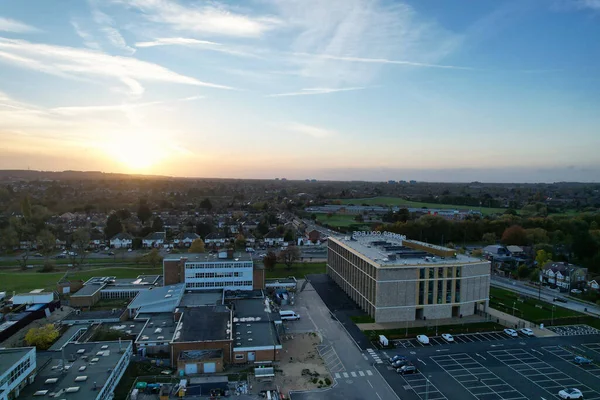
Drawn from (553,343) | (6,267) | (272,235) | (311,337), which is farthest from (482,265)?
(6,267)

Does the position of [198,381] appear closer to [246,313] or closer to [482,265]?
[246,313]

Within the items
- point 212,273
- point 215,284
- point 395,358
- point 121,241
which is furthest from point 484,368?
point 121,241

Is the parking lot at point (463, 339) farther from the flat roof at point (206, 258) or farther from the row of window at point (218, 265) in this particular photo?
the flat roof at point (206, 258)

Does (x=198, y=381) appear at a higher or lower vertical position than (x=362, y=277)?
lower

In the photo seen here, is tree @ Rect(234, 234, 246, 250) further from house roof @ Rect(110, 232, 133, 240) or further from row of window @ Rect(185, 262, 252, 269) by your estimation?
row of window @ Rect(185, 262, 252, 269)

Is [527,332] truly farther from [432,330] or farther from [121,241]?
[121,241]

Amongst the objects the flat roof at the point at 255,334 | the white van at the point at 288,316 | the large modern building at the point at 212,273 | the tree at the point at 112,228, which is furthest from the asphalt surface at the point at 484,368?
the tree at the point at 112,228
